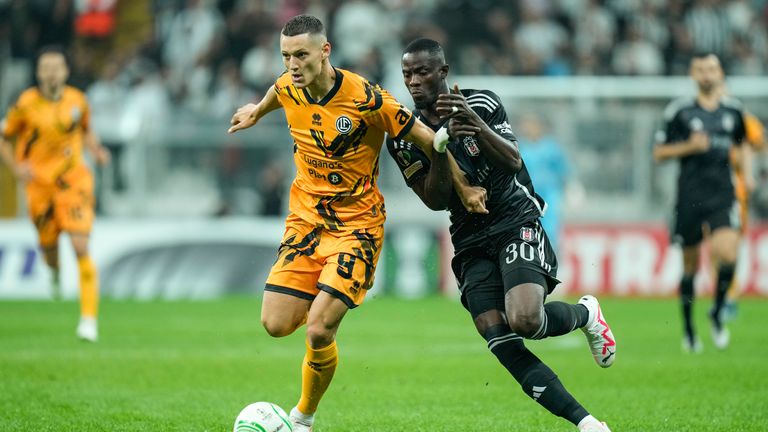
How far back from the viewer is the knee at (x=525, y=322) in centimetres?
641

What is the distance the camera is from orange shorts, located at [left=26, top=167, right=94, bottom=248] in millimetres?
11828

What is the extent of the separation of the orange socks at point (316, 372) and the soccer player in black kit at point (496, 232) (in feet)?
2.84

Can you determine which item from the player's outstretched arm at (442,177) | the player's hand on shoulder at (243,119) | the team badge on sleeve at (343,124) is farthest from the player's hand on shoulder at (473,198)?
the player's hand on shoulder at (243,119)

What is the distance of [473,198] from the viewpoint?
6.53 metres

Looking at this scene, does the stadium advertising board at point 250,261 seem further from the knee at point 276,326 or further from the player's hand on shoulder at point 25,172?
the knee at point 276,326

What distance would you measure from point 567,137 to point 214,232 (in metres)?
5.87

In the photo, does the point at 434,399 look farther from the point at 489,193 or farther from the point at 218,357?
the point at 218,357

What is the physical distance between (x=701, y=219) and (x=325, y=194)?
5.73 m

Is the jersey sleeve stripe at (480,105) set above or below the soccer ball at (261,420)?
above

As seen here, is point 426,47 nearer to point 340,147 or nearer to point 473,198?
point 340,147

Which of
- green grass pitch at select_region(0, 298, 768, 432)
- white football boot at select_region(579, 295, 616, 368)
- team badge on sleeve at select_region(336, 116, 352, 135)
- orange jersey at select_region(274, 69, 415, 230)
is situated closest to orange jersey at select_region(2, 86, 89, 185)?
green grass pitch at select_region(0, 298, 768, 432)

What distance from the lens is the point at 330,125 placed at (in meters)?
6.82

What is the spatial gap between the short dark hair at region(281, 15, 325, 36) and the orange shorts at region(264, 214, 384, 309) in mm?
1117

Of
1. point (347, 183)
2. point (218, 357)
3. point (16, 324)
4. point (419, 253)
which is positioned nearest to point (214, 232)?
point (419, 253)
